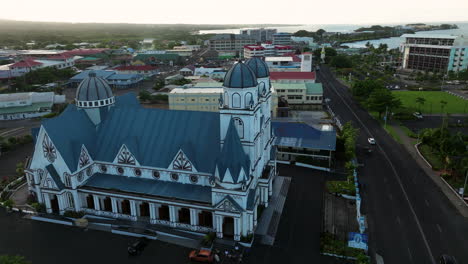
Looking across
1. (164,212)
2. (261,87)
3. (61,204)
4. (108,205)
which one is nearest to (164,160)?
(164,212)

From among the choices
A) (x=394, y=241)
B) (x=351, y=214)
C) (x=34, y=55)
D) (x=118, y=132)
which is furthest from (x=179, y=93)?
(x=34, y=55)

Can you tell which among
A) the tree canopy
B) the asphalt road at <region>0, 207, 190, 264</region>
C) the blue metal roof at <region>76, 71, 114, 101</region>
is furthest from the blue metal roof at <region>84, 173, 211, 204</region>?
the tree canopy

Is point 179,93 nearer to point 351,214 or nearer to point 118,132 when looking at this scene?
point 118,132

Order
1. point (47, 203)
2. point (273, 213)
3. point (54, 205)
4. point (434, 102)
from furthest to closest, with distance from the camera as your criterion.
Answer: point (434, 102) < point (54, 205) < point (273, 213) < point (47, 203)

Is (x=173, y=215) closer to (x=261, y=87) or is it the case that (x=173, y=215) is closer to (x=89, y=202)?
(x=89, y=202)

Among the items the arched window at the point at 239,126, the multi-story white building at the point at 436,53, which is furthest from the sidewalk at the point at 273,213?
the multi-story white building at the point at 436,53

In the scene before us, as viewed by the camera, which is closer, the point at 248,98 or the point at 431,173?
the point at 248,98

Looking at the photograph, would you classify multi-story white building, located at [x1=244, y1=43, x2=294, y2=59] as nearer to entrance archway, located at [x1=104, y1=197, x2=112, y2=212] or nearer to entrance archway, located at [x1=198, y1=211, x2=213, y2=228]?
entrance archway, located at [x1=104, y1=197, x2=112, y2=212]
